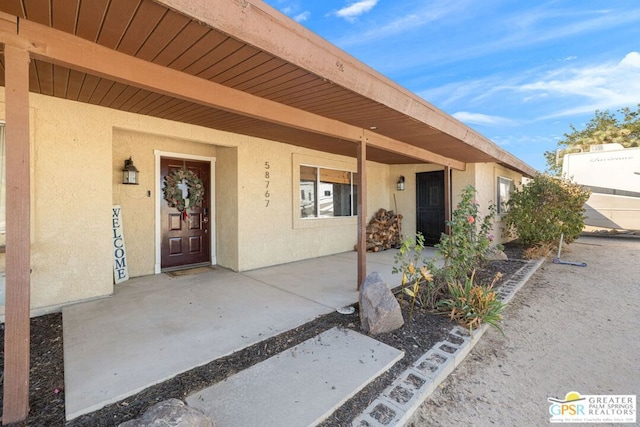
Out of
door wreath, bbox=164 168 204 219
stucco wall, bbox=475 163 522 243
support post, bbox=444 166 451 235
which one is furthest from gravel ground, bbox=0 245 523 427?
stucco wall, bbox=475 163 522 243

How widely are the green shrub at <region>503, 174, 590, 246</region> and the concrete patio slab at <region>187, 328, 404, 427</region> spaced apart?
6.65 m

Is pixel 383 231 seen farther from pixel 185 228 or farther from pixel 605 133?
pixel 605 133

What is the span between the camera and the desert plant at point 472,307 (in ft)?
9.86

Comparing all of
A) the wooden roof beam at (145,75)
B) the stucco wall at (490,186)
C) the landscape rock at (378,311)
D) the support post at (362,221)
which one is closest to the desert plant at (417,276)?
the landscape rock at (378,311)

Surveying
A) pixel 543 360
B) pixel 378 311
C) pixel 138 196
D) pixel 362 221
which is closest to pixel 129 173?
pixel 138 196

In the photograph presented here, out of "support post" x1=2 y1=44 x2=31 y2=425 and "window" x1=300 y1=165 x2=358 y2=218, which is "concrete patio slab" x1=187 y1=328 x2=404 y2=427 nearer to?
"support post" x1=2 y1=44 x2=31 y2=425

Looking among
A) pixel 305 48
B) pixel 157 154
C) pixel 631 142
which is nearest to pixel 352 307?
pixel 305 48

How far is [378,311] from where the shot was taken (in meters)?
2.75

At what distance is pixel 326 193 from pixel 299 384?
16.9 feet

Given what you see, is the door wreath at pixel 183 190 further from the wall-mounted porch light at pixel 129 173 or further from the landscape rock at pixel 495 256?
the landscape rock at pixel 495 256

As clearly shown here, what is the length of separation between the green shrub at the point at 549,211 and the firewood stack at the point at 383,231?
3080 mm

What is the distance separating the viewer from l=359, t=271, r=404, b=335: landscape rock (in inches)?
108

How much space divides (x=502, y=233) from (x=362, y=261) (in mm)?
7089

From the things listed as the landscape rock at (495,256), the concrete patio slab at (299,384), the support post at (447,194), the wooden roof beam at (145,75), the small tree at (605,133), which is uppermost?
the small tree at (605,133)
